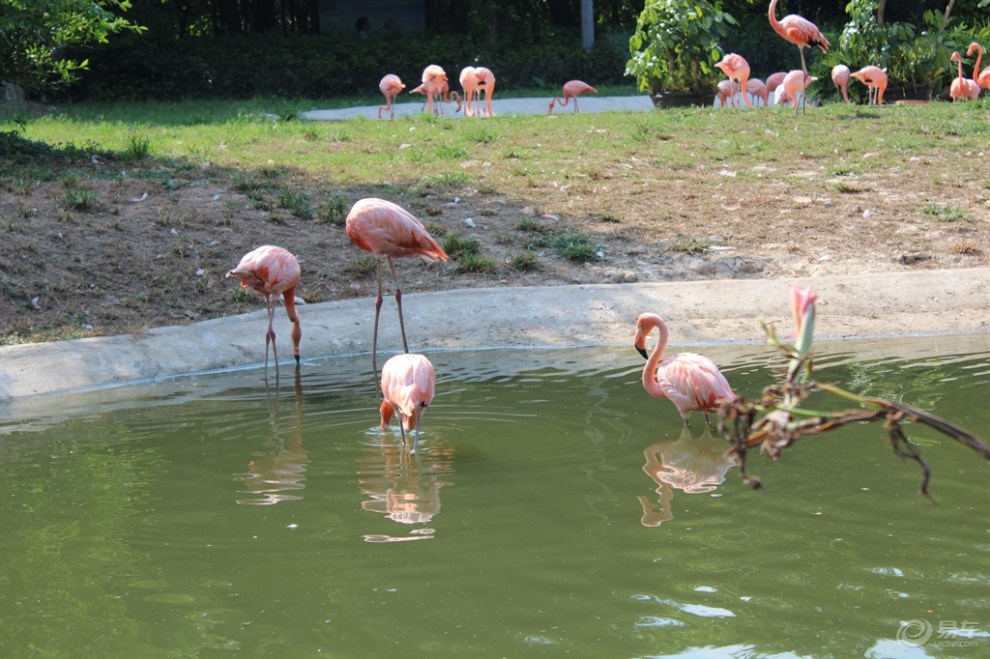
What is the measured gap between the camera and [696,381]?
5.68 meters

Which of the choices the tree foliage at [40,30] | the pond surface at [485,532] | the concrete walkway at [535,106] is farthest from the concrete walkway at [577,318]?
the concrete walkway at [535,106]

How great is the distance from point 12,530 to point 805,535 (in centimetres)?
290

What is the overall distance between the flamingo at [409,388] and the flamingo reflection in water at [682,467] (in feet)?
3.36

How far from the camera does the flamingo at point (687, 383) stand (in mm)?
5672

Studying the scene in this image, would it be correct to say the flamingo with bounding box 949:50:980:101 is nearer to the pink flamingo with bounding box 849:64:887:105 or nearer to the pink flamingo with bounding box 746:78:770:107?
A: the pink flamingo with bounding box 849:64:887:105

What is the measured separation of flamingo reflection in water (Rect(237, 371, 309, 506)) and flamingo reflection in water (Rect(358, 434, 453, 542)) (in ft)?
0.93

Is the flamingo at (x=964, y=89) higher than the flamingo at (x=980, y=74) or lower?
lower

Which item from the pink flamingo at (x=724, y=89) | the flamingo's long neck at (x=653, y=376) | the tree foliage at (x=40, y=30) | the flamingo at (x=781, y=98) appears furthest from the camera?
the flamingo at (x=781, y=98)

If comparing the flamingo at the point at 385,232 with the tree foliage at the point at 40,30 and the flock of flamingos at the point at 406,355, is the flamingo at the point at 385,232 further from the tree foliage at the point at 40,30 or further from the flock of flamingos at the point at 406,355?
the tree foliage at the point at 40,30

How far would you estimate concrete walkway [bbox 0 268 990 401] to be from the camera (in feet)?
25.5

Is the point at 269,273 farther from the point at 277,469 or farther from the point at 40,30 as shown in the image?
the point at 40,30

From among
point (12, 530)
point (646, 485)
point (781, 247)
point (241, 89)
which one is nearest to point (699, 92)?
point (781, 247)

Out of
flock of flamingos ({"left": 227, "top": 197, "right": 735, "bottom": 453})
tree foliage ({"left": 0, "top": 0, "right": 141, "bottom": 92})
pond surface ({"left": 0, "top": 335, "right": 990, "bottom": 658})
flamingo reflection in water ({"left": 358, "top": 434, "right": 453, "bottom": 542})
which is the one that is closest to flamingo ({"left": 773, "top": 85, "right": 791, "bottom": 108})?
tree foliage ({"left": 0, "top": 0, "right": 141, "bottom": 92})

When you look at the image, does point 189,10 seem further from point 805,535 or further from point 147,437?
point 805,535
